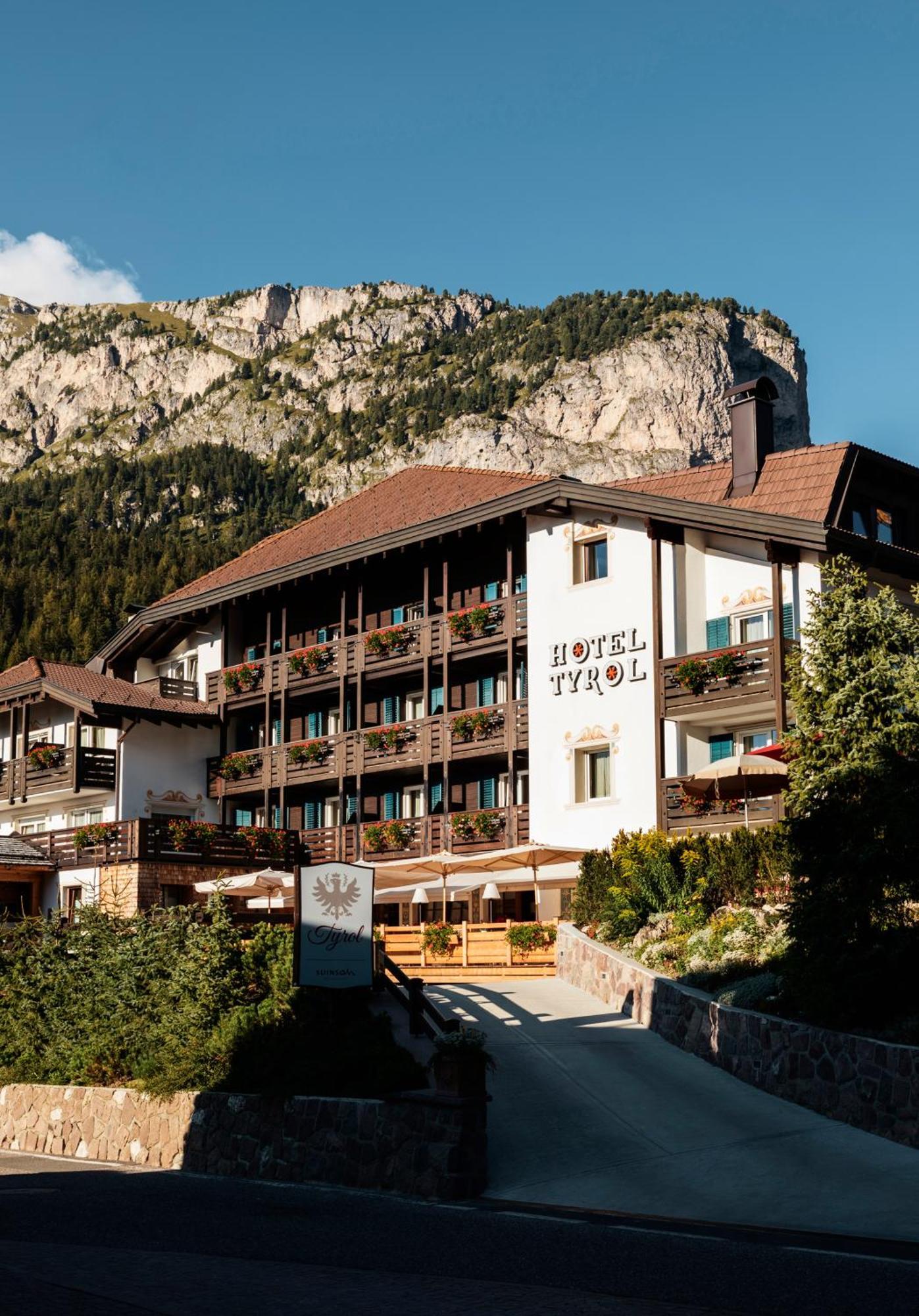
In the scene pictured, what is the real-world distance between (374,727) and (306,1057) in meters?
24.2

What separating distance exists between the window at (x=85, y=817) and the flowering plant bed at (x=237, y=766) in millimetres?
3809

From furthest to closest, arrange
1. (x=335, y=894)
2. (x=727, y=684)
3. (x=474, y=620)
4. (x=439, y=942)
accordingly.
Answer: (x=474, y=620) < (x=727, y=684) < (x=439, y=942) < (x=335, y=894)

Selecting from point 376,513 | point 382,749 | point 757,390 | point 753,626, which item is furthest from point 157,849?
point 757,390

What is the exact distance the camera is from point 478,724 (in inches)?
1523

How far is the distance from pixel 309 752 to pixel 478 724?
5.93m

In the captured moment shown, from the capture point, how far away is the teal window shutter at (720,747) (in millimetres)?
34500

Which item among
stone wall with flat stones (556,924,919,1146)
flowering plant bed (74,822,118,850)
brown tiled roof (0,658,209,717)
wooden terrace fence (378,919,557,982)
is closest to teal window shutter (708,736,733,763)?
wooden terrace fence (378,919,557,982)

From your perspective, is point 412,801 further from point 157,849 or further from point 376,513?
point 376,513

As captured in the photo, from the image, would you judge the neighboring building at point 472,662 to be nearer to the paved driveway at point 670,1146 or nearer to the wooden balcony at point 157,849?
the wooden balcony at point 157,849

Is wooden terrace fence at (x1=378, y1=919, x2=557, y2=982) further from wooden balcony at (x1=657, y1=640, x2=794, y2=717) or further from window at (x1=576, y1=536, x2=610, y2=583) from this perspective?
window at (x1=576, y1=536, x2=610, y2=583)

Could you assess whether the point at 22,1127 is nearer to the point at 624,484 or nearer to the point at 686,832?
the point at 686,832

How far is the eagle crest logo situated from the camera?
17.8 meters

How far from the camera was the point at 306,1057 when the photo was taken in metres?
17.2

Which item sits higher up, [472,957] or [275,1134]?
[472,957]
